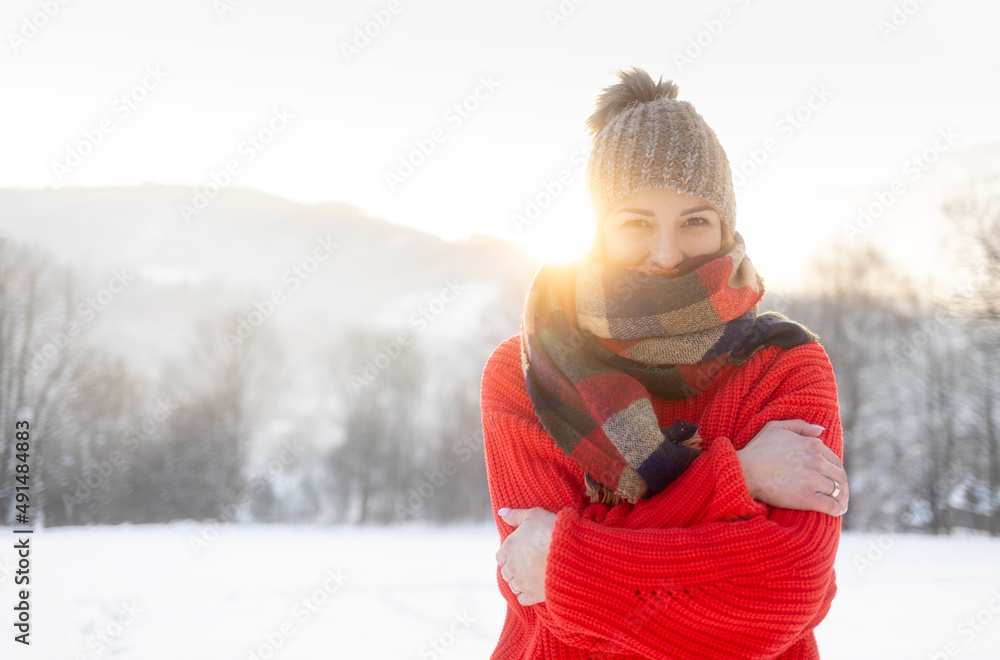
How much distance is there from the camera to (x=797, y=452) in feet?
3.91

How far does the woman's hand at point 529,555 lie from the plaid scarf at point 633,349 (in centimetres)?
16

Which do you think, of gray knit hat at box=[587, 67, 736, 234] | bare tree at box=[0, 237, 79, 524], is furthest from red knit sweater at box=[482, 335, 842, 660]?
bare tree at box=[0, 237, 79, 524]

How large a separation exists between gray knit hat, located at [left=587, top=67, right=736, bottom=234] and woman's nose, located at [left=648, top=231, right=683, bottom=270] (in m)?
0.11

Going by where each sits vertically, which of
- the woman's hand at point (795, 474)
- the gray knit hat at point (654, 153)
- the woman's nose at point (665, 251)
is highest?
the gray knit hat at point (654, 153)

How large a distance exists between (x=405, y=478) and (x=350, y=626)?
11.2 meters

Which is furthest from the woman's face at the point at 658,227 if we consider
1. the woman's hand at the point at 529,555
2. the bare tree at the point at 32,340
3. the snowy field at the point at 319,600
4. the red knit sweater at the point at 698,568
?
the bare tree at the point at 32,340

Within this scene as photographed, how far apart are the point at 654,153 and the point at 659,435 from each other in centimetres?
66

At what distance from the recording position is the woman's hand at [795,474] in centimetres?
117

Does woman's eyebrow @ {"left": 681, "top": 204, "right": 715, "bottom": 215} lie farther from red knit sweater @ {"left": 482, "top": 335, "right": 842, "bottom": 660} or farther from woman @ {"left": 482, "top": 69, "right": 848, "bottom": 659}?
red knit sweater @ {"left": 482, "top": 335, "right": 842, "bottom": 660}

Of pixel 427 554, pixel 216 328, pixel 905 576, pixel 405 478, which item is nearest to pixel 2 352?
pixel 216 328

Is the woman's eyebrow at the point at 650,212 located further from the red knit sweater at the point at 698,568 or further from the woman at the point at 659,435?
the red knit sweater at the point at 698,568

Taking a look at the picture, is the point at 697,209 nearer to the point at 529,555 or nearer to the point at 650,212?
the point at 650,212

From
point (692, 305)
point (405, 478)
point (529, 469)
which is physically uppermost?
point (692, 305)

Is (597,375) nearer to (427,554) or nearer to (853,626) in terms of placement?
(853,626)
